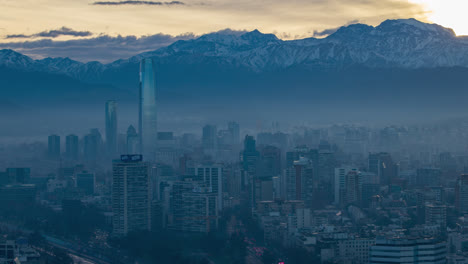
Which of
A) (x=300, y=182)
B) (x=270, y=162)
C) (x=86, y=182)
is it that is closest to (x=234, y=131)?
(x=270, y=162)

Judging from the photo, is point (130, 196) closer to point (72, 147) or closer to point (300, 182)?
point (300, 182)

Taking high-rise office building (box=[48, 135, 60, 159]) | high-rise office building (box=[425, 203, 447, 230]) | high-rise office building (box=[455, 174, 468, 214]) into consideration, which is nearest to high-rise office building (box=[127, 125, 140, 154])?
high-rise office building (box=[48, 135, 60, 159])

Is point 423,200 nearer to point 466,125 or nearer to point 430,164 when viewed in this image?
point 430,164

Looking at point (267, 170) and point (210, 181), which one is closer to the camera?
point (210, 181)

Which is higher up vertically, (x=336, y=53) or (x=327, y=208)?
(x=336, y=53)

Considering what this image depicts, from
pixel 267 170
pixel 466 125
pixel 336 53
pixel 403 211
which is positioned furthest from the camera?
pixel 336 53

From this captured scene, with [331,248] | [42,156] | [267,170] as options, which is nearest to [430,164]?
[267,170]
